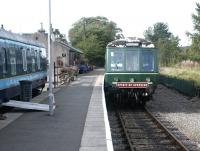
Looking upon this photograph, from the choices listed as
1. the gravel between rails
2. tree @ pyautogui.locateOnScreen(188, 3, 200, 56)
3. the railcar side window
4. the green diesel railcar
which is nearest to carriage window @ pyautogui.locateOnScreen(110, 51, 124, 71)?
the green diesel railcar

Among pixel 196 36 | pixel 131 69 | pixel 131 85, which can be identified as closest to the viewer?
pixel 131 85

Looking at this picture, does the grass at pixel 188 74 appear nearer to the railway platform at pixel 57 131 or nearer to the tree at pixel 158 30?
the railway platform at pixel 57 131

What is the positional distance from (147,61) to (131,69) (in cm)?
82

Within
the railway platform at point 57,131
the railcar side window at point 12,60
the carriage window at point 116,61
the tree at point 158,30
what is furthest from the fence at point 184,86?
the tree at point 158,30

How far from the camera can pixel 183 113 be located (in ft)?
75.2

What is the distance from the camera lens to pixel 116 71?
23047 millimetres

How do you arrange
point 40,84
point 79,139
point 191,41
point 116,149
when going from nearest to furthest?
point 79,139 → point 116,149 → point 40,84 → point 191,41

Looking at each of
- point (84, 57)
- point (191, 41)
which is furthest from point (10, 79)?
point (84, 57)

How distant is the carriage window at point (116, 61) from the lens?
23.2m

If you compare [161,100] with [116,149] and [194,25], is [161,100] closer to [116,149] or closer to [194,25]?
[116,149]

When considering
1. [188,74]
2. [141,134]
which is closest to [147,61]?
[141,134]

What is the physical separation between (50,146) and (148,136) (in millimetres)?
5963

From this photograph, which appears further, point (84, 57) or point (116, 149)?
point (84, 57)

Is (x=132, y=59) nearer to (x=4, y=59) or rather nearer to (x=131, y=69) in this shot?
(x=131, y=69)
